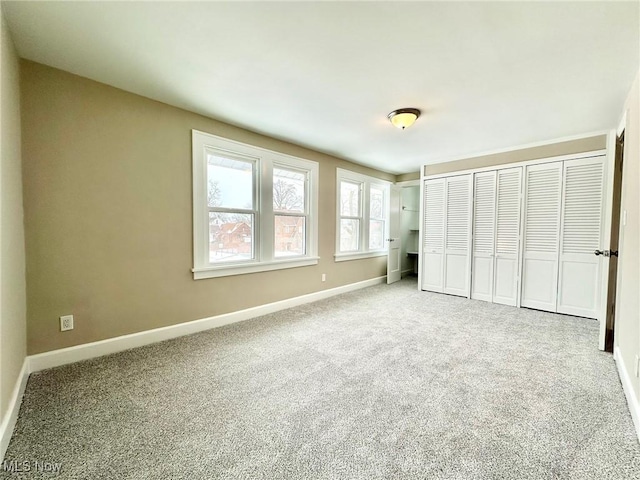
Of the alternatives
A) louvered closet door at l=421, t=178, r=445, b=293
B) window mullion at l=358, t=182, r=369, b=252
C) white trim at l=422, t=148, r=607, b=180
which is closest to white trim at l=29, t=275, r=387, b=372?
window mullion at l=358, t=182, r=369, b=252

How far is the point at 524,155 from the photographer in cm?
386

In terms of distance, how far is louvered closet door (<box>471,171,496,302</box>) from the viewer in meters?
4.15

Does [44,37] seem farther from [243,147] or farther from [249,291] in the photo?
[249,291]

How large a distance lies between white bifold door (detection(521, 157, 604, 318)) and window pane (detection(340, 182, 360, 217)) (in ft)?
8.40

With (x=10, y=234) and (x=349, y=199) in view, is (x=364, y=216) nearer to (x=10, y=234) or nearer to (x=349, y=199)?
(x=349, y=199)

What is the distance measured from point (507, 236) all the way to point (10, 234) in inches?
206

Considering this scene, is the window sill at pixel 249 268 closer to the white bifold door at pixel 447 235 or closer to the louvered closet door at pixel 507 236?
the white bifold door at pixel 447 235

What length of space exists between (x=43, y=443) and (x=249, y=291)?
2.14m

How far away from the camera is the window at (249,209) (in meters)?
2.98

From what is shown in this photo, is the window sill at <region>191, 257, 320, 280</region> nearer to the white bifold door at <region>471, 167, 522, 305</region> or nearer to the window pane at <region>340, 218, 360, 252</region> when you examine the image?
the window pane at <region>340, 218, 360, 252</region>

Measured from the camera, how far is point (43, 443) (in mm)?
1396

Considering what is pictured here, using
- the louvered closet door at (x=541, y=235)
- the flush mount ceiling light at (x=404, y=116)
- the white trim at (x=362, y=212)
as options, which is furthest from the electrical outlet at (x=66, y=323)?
the louvered closet door at (x=541, y=235)

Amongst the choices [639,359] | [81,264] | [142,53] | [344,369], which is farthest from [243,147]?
[639,359]

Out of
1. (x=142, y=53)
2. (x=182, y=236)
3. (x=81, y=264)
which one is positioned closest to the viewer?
(x=142, y=53)
